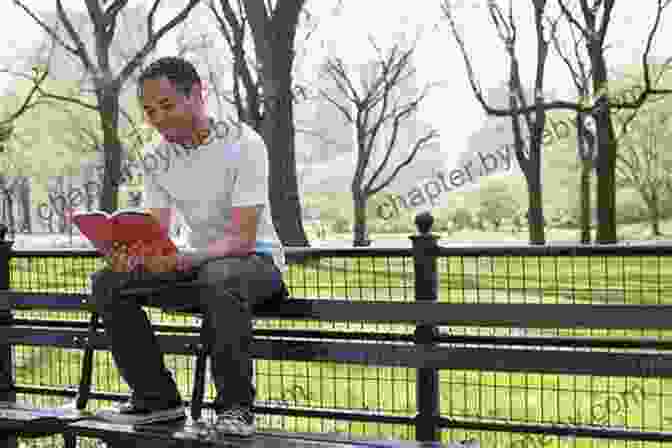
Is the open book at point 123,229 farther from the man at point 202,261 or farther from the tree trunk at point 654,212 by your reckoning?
the tree trunk at point 654,212

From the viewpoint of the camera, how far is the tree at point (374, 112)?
112 ft

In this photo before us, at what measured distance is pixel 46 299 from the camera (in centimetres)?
372

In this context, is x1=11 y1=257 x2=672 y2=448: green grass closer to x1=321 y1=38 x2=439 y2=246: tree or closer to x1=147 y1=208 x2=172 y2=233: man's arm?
x1=147 y1=208 x2=172 y2=233: man's arm

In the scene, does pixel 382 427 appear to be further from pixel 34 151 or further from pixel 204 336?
pixel 34 151

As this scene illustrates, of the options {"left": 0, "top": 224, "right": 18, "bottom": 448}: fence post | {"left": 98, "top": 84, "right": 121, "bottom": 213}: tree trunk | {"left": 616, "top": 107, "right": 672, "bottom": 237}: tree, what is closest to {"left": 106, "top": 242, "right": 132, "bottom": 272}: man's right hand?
{"left": 0, "top": 224, "right": 18, "bottom": 448}: fence post

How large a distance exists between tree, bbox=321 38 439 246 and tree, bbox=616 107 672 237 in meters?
8.53

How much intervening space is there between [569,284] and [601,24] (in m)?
17.7

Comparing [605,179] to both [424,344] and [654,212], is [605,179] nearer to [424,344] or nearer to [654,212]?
[424,344]

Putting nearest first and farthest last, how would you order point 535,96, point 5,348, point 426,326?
point 426,326 → point 5,348 → point 535,96

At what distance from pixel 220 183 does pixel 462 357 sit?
1.08 m

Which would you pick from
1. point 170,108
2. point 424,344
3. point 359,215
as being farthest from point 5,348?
point 359,215

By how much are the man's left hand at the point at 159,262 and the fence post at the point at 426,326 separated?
1.26m

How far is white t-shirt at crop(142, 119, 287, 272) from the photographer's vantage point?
10.2ft

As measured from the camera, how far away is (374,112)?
36344 millimetres
